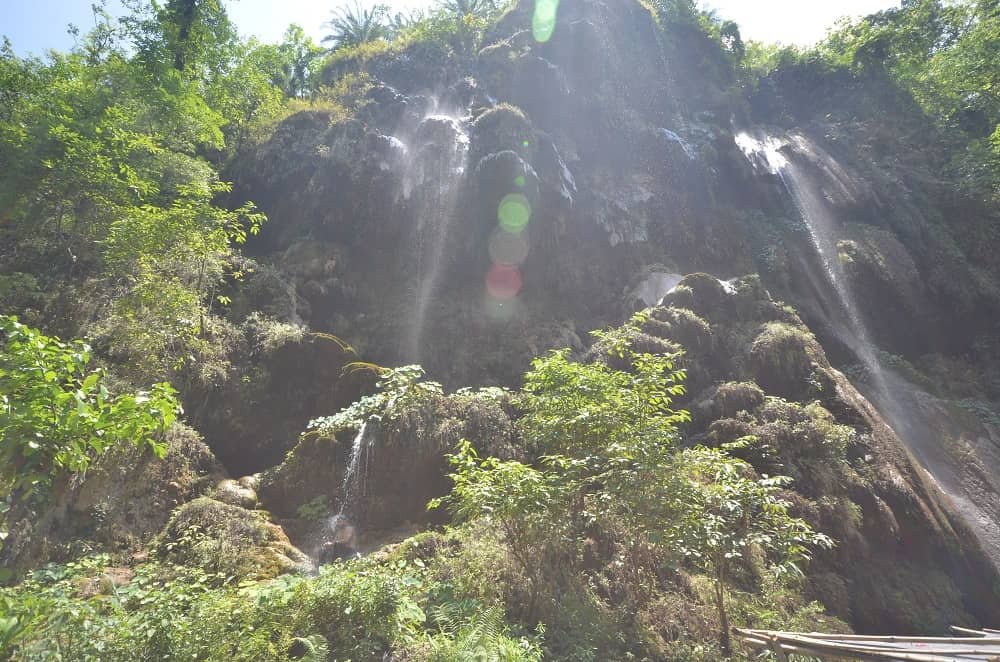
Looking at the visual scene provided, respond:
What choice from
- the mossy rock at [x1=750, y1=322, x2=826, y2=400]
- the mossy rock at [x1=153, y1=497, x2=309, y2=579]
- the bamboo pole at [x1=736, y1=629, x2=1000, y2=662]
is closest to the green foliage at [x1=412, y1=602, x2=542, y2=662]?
the bamboo pole at [x1=736, y1=629, x2=1000, y2=662]

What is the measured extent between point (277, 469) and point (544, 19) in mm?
23628

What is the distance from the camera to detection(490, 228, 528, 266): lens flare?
53.3 ft

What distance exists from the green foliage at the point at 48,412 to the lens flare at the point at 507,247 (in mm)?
14130

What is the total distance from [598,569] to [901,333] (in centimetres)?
1783

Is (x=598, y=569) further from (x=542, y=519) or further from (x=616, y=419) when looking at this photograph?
(x=616, y=419)

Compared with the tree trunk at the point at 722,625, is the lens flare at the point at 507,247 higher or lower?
higher

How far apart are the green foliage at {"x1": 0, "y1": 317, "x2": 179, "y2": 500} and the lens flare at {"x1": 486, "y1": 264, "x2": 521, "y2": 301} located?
13.9 meters

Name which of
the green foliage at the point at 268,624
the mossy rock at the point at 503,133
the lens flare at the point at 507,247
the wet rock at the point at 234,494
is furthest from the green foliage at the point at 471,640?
the mossy rock at the point at 503,133

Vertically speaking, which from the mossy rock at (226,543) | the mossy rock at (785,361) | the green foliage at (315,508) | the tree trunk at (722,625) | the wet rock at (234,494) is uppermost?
the mossy rock at (785,361)

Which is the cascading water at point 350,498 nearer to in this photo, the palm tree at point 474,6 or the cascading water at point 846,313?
the cascading water at point 846,313

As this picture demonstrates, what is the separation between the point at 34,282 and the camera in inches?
368

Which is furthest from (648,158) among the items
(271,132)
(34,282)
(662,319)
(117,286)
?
(34,282)

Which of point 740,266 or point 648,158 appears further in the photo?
point 648,158

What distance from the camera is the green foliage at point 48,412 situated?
7.58 ft
